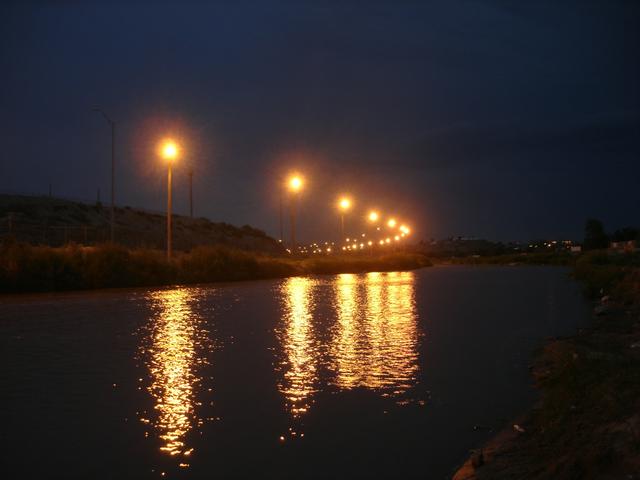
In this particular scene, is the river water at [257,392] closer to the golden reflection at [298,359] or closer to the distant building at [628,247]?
the golden reflection at [298,359]

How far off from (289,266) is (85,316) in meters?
31.5

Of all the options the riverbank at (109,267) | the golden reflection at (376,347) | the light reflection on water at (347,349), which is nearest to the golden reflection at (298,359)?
the light reflection on water at (347,349)

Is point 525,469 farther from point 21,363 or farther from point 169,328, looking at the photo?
point 169,328

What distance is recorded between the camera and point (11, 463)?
7.08m

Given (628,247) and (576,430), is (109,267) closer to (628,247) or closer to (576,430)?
(576,430)

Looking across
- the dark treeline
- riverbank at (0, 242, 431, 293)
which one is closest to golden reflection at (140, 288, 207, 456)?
riverbank at (0, 242, 431, 293)

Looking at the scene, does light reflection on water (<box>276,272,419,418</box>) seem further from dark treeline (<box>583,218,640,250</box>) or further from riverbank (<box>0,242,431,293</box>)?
dark treeline (<box>583,218,640,250</box>)

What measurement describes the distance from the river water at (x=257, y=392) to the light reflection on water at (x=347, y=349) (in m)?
0.05

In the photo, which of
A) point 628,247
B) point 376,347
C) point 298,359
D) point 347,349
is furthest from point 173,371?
point 628,247

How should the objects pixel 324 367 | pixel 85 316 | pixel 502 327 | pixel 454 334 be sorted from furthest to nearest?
pixel 85 316 < pixel 502 327 < pixel 454 334 < pixel 324 367

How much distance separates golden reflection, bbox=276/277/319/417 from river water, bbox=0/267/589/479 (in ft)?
0.15

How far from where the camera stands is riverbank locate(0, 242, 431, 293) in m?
31.8

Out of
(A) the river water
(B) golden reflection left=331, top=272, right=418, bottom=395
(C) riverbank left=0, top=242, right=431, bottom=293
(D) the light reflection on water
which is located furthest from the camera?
(C) riverbank left=0, top=242, right=431, bottom=293

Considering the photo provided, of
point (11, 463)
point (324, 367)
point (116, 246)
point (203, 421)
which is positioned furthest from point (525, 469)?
point (116, 246)
